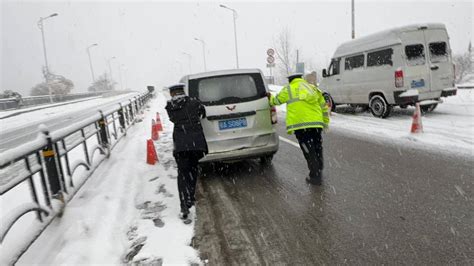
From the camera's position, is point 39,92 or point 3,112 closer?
point 3,112

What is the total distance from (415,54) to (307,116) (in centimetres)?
702

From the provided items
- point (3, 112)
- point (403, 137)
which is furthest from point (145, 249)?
point (3, 112)

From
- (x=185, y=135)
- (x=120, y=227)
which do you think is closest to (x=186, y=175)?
(x=185, y=135)

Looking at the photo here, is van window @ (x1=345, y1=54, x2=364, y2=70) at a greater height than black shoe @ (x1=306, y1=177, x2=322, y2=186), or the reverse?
van window @ (x1=345, y1=54, x2=364, y2=70)

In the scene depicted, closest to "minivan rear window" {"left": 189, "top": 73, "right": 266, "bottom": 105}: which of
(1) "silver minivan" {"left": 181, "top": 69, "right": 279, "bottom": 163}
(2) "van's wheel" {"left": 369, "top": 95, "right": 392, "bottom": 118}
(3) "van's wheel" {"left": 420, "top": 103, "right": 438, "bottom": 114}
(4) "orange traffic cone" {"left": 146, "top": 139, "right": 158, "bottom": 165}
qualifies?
(1) "silver minivan" {"left": 181, "top": 69, "right": 279, "bottom": 163}

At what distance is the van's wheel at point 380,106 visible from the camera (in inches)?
428

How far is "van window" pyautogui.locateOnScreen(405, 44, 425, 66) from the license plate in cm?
709

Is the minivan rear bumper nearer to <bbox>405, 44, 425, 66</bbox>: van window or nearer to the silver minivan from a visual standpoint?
the silver minivan

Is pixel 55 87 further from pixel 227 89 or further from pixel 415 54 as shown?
pixel 227 89

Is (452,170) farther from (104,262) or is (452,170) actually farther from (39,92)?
(39,92)

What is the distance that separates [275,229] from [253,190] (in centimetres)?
134

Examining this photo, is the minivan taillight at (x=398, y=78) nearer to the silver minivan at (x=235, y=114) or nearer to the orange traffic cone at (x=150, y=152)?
the silver minivan at (x=235, y=114)

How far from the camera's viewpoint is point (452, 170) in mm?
5230

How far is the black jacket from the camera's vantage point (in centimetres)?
415
